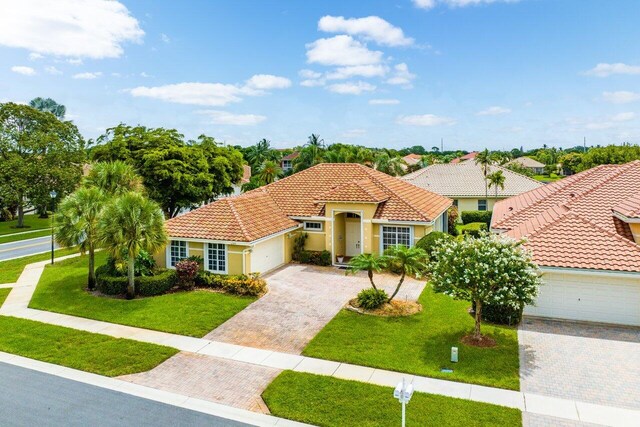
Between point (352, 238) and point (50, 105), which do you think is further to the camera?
point (50, 105)

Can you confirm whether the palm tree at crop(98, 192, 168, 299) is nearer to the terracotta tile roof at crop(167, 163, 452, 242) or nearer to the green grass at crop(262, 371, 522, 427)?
the terracotta tile roof at crop(167, 163, 452, 242)

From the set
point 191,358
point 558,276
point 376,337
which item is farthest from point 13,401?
point 558,276

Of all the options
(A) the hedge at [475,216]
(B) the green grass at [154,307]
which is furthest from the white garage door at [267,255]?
(A) the hedge at [475,216]

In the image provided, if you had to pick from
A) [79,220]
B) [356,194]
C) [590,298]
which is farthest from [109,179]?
[590,298]

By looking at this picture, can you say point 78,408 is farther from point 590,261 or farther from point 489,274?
point 590,261

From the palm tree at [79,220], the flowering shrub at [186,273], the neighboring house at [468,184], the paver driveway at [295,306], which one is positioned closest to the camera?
the paver driveway at [295,306]

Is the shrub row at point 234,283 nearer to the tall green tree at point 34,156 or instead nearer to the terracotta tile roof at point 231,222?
the terracotta tile roof at point 231,222

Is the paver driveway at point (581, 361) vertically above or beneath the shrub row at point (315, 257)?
beneath

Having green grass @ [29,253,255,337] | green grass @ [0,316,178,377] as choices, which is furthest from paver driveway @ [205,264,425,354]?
green grass @ [0,316,178,377]
